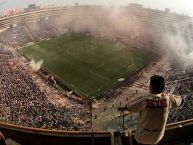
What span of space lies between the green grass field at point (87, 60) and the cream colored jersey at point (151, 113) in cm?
2846

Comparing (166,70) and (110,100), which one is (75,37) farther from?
(110,100)

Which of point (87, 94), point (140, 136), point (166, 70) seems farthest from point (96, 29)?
point (140, 136)

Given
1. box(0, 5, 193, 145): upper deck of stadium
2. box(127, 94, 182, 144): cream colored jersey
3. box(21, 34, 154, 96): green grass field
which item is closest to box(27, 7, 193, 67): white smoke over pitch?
box(0, 5, 193, 145): upper deck of stadium

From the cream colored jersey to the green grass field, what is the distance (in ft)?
93.4

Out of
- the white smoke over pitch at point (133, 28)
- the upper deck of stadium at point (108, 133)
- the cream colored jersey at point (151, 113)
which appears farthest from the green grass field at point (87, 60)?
the cream colored jersey at point (151, 113)

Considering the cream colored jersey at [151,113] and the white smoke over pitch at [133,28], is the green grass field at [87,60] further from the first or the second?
the cream colored jersey at [151,113]

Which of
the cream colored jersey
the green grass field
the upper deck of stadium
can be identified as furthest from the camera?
the green grass field

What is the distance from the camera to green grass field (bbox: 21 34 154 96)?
3781 centimetres

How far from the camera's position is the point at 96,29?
54.8 m

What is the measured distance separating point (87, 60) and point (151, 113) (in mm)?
37159

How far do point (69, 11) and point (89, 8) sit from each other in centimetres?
353

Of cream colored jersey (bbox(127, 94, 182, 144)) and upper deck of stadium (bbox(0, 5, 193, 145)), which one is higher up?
cream colored jersey (bbox(127, 94, 182, 144))

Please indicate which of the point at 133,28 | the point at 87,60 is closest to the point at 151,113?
the point at 87,60

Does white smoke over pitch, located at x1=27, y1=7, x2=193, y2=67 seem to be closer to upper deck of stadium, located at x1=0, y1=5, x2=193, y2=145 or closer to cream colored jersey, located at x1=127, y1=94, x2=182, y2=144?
upper deck of stadium, located at x1=0, y1=5, x2=193, y2=145
